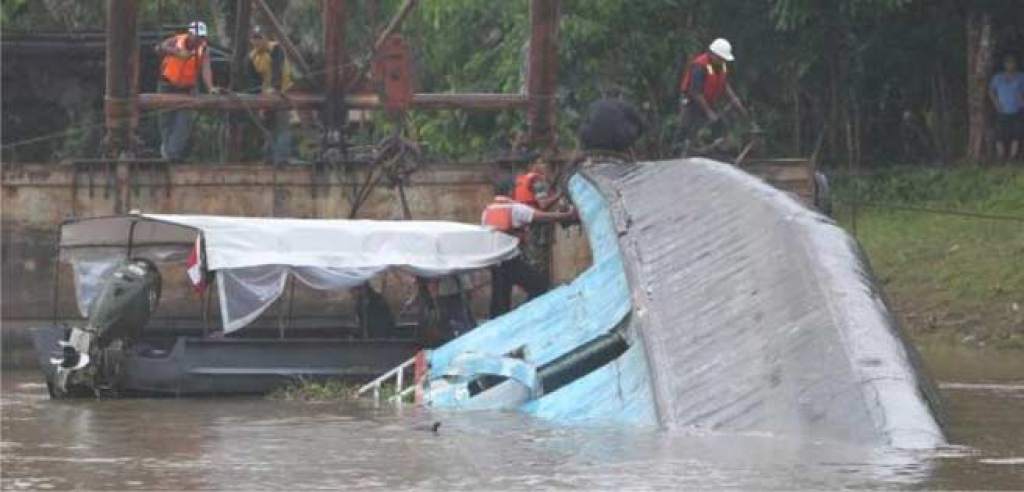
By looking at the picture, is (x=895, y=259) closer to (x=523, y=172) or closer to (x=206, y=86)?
(x=523, y=172)

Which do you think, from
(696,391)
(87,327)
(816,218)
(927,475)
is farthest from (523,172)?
(927,475)

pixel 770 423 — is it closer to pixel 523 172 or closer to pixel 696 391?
pixel 696 391

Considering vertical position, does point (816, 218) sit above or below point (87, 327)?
above

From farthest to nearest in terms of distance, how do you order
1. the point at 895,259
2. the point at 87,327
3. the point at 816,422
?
the point at 895,259, the point at 87,327, the point at 816,422

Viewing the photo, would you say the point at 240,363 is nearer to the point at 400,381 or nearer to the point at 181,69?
the point at 400,381

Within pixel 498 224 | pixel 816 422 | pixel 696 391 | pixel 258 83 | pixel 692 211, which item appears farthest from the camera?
pixel 258 83

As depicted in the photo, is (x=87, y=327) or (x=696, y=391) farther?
(x=87, y=327)

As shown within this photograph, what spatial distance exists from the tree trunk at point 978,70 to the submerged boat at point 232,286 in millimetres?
10924

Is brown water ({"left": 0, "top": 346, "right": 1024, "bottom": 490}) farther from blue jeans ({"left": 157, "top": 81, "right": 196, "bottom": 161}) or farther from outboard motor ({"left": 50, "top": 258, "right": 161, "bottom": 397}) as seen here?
blue jeans ({"left": 157, "top": 81, "right": 196, "bottom": 161})

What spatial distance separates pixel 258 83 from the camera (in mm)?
30453

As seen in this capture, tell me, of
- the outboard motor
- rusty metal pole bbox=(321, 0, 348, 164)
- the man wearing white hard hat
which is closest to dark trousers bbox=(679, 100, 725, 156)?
the man wearing white hard hat

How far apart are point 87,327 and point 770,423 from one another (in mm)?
9327

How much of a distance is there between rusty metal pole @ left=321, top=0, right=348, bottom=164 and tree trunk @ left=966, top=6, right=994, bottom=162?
348 inches

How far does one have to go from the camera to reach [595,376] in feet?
52.3
